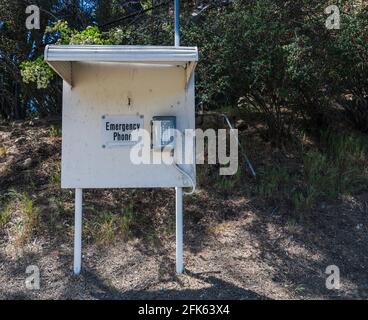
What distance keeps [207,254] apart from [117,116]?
1678 millimetres

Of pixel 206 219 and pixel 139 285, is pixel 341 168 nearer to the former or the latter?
pixel 206 219

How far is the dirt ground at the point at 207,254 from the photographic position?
4312 millimetres

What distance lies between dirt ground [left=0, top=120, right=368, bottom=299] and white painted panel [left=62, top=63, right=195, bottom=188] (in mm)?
876

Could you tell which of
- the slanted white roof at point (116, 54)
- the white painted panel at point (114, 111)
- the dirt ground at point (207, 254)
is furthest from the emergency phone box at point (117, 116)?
the dirt ground at point (207, 254)

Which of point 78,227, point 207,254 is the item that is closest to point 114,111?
point 78,227

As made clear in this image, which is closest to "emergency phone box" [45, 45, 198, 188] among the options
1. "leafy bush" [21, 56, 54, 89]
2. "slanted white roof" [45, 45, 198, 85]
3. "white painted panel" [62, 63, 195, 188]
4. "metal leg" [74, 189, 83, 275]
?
"white painted panel" [62, 63, 195, 188]

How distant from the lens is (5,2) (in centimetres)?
705

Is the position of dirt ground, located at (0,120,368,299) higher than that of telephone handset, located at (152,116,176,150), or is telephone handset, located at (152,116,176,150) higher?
telephone handset, located at (152,116,176,150)

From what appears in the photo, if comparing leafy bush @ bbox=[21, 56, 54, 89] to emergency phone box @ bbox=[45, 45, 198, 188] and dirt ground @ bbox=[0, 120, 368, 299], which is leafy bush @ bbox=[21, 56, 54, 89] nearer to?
emergency phone box @ bbox=[45, 45, 198, 188]

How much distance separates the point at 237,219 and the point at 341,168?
1782mm

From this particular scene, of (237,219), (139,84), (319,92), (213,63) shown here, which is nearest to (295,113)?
(319,92)

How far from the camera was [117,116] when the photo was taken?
441cm

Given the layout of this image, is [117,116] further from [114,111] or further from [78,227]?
[78,227]

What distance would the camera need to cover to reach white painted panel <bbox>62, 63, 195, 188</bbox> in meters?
4.39
